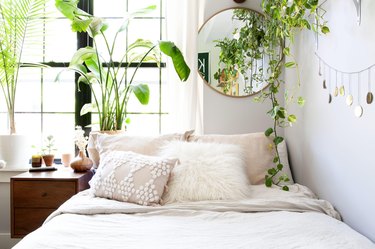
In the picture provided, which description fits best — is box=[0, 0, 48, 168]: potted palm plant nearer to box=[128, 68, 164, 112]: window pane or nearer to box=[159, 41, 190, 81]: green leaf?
box=[128, 68, 164, 112]: window pane

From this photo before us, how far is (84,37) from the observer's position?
11.8 ft

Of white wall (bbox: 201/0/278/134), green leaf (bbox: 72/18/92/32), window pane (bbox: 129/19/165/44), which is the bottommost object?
white wall (bbox: 201/0/278/134)

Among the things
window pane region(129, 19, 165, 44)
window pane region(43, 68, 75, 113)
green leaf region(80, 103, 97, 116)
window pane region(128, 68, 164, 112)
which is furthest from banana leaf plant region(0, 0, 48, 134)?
window pane region(128, 68, 164, 112)

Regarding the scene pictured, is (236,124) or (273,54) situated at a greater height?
(273,54)

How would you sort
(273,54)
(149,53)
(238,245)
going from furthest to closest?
(149,53)
(273,54)
(238,245)

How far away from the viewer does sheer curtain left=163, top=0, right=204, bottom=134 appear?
3.29 m

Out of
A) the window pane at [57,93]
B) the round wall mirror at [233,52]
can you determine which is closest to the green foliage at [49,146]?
the window pane at [57,93]

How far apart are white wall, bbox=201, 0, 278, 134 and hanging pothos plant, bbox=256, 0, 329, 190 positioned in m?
0.15

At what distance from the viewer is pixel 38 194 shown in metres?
2.87

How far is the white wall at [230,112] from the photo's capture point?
333 cm

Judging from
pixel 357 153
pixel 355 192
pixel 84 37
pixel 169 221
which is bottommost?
pixel 169 221

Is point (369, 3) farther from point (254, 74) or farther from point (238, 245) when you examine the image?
point (254, 74)

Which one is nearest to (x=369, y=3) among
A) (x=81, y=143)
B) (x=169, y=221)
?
(x=169, y=221)

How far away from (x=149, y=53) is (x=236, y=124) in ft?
3.20
